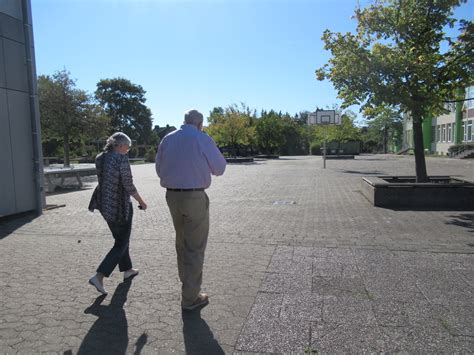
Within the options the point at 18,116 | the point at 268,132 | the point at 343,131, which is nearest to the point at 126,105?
the point at 268,132

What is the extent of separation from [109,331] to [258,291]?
1.56 metres

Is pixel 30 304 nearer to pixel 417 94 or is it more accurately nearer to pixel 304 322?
pixel 304 322

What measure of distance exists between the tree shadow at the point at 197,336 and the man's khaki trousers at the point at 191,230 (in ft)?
0.65

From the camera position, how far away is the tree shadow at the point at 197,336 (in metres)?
3.16

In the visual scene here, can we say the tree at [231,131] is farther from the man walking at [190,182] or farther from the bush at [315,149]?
the man walking at [190,182]

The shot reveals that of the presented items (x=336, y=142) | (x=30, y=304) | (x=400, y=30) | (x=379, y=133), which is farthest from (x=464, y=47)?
(x=379, y=133)

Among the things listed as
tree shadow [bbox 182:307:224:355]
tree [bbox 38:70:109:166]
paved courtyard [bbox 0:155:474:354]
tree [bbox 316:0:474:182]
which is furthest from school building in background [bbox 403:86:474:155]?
tree shadow [bbox 182:307:224:355]

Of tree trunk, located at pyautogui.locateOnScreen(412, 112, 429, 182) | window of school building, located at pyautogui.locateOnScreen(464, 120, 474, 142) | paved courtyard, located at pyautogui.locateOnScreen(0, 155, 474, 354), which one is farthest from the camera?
window of school building, located at pyautogui.locateOnScreen(464, 120, 474, 142)

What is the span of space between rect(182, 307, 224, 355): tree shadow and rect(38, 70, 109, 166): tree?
23.8 metres

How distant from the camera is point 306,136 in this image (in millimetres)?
77812

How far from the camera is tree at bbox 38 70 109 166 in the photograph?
24598 mm

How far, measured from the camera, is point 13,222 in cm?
854

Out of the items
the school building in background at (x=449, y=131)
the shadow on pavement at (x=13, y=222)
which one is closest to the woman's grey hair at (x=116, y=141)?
the shadow on pavement at (x=13, y=222)

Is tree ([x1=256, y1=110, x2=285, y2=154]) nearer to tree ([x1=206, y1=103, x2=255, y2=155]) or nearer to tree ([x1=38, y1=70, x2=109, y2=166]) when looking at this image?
tree ([x1=206, y1=103, x2=255, y2=155])
